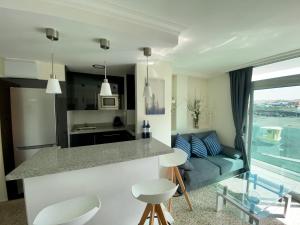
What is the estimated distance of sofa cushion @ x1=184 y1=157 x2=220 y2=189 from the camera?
2.47 metres

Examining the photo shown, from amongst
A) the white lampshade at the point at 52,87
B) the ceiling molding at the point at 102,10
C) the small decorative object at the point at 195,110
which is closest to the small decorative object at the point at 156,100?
the ceiling molding at the point at 102,10

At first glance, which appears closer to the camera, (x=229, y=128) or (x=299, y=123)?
(x=299, y=123)

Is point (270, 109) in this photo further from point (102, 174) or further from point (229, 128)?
point (102, 174)

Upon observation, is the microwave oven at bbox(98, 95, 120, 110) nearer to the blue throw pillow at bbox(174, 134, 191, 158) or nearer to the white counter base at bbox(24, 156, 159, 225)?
the blue throw pillow at bbox(174, 134, 191, 158)

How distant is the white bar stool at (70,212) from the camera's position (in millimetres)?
→ 1039

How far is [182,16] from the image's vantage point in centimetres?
132

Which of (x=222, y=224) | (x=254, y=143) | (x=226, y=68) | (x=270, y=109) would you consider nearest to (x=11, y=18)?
(x=222, y=224)

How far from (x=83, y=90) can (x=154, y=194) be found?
2.61 m

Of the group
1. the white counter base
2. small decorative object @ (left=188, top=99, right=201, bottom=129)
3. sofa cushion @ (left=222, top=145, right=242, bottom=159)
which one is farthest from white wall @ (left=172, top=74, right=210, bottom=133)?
the white counter base

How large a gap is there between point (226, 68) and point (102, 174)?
10.4 feet

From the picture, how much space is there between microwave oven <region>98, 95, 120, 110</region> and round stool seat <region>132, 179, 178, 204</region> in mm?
2143

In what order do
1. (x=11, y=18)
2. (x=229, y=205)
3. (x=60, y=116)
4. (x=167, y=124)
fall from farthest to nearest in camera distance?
(x=167, y=124), (x=60, y=116), (x=229, y=205), (x=11, y=18)

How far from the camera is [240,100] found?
10.3 feet

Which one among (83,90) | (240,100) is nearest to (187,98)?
(240,100)
